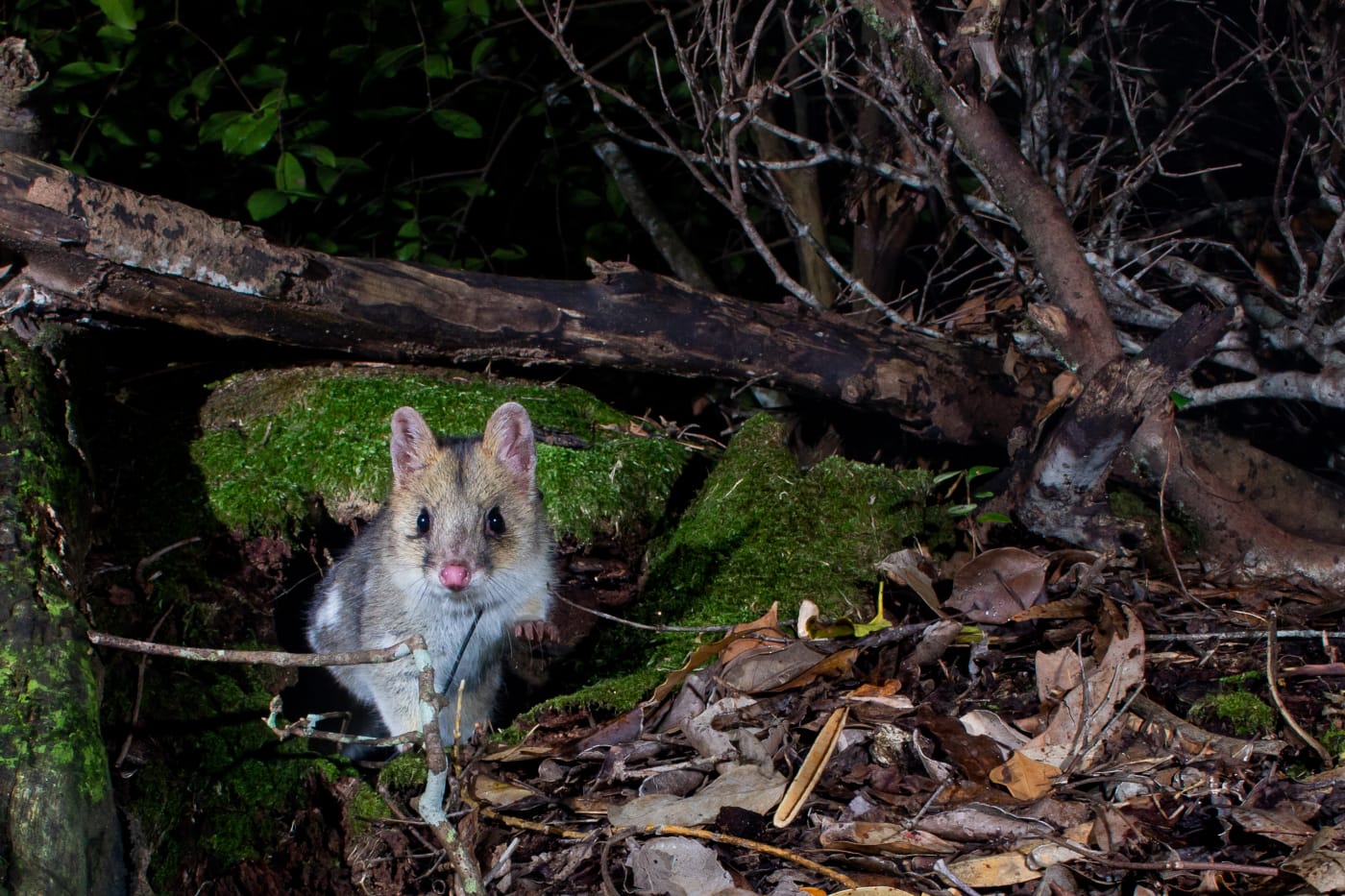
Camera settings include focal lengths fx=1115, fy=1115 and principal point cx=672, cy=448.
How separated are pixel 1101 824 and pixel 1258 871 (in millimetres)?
383

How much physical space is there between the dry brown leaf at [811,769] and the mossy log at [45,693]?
6.00 feet

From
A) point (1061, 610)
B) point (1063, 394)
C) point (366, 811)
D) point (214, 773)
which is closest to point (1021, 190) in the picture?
point (1063, 394)

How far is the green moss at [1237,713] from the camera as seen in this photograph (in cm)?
331

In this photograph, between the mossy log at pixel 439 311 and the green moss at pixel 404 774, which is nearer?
the green moss at pixel 404 774

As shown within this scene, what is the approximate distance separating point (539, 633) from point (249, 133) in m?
2.88

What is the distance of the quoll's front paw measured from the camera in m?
5.57

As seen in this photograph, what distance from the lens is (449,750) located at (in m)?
3.64

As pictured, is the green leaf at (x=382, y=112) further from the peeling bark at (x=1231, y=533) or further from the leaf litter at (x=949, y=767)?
the peeling bark at (x=1231, y=533)

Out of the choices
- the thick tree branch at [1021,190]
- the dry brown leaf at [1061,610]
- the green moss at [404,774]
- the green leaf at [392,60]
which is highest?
the green leaf at [392,60]

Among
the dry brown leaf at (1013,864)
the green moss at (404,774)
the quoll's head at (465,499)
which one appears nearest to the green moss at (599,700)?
the green moss at (404,774)

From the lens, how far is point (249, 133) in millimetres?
5543

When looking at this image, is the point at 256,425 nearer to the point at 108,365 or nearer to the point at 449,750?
the point at 108,365

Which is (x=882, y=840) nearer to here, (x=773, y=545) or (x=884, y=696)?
(x=884, y=696)

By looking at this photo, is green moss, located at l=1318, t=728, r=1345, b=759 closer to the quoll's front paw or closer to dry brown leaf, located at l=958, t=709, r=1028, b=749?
dry brown leaf, located at l=958, t=709, r=1028, b=749
